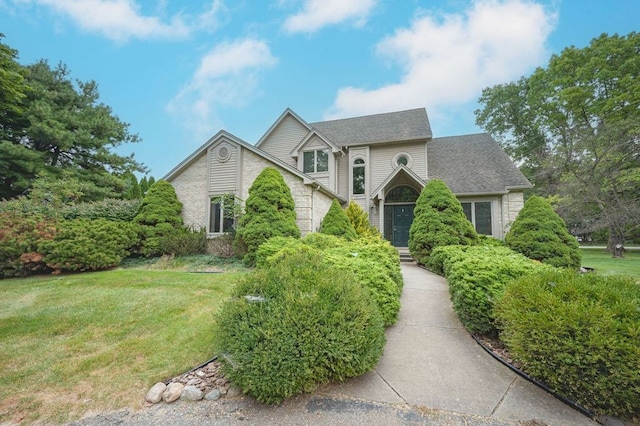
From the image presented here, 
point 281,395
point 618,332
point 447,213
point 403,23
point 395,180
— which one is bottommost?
point 281,395

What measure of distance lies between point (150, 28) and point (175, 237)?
7816mm

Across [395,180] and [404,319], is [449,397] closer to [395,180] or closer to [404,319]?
[404,319]

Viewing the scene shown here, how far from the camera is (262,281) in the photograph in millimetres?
3324

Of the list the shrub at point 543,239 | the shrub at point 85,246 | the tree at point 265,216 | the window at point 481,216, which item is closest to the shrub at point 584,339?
the shrub at point 543,239

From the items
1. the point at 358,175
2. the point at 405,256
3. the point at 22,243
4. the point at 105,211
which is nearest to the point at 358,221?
the point at 405,256

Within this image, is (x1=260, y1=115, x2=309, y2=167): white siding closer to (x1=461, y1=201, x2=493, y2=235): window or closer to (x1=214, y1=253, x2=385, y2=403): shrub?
(x1=461, y1=201, x2=493, y2=235): window

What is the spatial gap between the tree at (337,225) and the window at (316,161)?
13.9 ft

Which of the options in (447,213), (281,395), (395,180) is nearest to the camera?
(281,395)

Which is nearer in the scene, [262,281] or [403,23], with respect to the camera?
[262,281]

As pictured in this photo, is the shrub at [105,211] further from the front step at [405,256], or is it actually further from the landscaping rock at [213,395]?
the front step at [405,256]

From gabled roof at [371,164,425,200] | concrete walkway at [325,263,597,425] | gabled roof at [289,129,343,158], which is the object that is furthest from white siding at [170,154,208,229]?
concrete walkway at [325,263,597,425]

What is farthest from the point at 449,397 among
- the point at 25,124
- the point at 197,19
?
the point at 25,124

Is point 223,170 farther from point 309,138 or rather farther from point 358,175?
point 358,175

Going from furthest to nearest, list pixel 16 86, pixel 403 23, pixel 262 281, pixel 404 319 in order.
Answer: pixel 403 23, pixel 16 86, pixel 404 319, pixel 262 281
